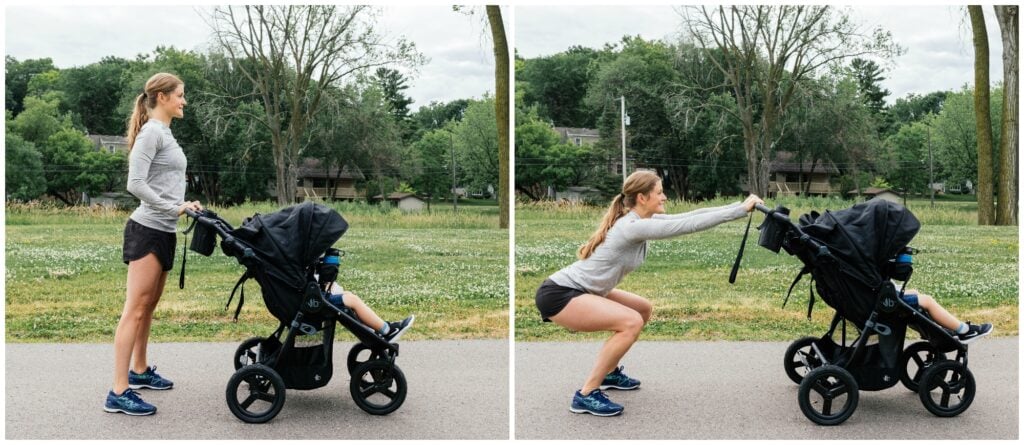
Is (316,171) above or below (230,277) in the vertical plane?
above

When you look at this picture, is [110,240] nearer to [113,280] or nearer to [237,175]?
[113,280]

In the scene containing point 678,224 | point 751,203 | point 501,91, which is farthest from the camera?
point 501,91

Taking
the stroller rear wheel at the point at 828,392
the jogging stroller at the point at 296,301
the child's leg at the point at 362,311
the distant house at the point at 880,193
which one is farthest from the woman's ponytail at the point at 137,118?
the distant house at the point at 880,193

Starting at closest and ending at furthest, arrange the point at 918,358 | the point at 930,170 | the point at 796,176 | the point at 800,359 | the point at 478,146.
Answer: the point at 918,358 < the point at 800,359 < the point at 796,176 < the point at 930,170 < the point at 478,146

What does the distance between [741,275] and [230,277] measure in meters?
4.83

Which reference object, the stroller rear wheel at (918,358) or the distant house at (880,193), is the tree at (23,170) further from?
the stroller rear wheel at (918,358)

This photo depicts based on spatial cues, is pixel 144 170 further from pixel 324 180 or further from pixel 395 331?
pixel 324 180

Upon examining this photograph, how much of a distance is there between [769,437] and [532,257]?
17.5 feet

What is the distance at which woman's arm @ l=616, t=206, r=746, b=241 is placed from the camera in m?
3.72

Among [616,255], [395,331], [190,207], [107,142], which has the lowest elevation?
[395,331]

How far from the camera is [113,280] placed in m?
8.61

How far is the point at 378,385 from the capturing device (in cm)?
410

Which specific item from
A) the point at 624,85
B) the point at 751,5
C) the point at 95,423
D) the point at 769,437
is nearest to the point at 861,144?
the point at 751,5

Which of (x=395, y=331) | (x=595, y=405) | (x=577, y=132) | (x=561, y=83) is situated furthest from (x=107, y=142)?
(x=595, y=405)
